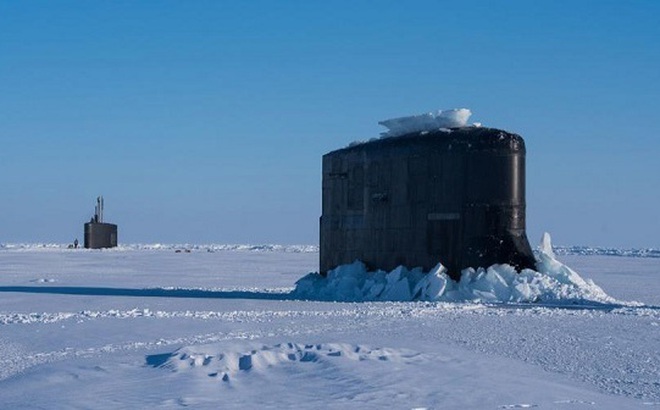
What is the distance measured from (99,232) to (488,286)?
5075 centimetres

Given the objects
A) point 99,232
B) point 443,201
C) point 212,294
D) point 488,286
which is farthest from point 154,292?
point 99,232

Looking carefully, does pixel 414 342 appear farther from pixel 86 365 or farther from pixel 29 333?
pixel 29 333

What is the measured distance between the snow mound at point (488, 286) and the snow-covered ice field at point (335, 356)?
0.75 metres

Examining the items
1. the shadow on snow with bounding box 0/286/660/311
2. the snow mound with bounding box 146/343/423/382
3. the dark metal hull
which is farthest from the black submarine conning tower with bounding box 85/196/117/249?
the snow mound with bounding box 146/343/423/382

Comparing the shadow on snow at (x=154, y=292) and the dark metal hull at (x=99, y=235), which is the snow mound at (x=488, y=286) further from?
the dark metal hull at (x=99, y=235)

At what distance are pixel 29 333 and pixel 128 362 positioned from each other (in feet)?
11.6

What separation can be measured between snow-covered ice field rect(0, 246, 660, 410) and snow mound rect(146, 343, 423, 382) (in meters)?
0.02

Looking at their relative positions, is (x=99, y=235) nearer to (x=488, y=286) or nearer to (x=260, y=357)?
(x=488, y=286)

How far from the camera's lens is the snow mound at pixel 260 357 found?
327 inches

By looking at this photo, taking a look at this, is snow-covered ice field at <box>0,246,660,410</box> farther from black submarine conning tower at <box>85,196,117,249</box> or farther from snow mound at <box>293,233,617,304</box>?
black submarine conning tower at <box>85,196,117,249</box>

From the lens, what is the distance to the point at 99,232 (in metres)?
63.6

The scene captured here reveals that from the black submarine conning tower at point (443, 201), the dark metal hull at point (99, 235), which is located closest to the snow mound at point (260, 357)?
the black submarine conning tower at point (443, 201)

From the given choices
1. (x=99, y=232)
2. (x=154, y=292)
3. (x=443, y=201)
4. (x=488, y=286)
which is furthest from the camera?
(x=99, y=232)

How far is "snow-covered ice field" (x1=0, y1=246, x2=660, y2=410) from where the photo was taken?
7.18 meters
